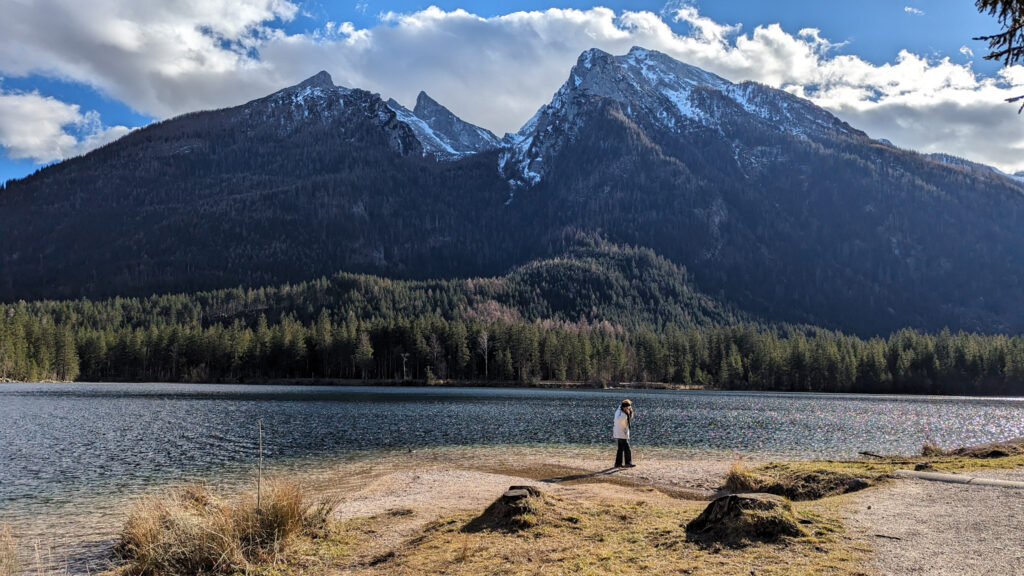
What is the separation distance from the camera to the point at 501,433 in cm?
4416

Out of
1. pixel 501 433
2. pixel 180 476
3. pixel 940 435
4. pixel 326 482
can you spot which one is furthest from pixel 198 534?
pixel 940 435

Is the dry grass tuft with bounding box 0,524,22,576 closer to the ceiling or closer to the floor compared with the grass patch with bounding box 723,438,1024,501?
closer to the ceiling

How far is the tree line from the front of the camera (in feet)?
464

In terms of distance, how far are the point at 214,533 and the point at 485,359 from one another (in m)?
137

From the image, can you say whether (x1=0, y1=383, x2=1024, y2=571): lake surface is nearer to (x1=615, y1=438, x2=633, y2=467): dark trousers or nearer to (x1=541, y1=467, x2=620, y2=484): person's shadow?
(x1=615, y1=438, x2=633, y2=467): dark trousers

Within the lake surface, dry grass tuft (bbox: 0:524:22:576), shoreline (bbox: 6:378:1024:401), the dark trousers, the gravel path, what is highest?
the gravel path

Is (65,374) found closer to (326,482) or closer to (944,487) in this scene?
(326,482)

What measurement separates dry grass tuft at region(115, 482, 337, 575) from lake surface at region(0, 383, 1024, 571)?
2.28 meters

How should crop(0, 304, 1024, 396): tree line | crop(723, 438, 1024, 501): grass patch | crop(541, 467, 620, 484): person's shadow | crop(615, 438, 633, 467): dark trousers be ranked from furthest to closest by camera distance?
crop(0, 304, 1024, 396): tree line < crop(615, 438, 633, 467): dark trousers < crop(541, 467, 620, 484): person's shadow < crop(723, 438, 1024, 501): grass patch

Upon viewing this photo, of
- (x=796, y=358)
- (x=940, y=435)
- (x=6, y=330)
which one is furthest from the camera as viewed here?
(x=796, y=358)

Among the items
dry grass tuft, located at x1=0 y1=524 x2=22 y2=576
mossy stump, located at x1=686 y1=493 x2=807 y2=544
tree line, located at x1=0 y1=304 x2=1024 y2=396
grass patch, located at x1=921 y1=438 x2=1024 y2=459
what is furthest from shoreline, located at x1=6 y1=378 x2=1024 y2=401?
mossy stump, located at x1=686 y1=493 x2=807 y2=544

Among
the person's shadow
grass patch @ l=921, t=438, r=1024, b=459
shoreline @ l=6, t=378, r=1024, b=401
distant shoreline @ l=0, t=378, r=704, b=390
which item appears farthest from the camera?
distant shoreline @ l=0, t=378, r=704, b=390

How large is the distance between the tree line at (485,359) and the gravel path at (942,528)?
423 ft

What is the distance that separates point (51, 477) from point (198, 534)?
18.4 meters
